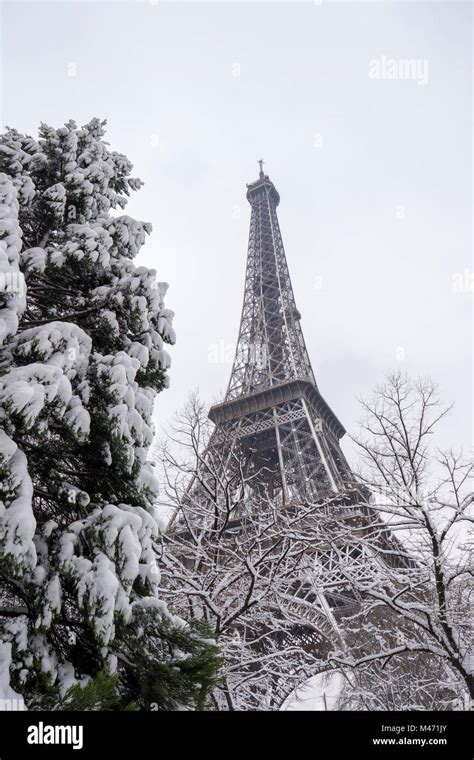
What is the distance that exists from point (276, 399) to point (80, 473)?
27.8m

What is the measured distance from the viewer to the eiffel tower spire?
82.5 ft

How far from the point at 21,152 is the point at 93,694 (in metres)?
6.57

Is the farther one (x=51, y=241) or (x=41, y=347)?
(x=51, y=241)

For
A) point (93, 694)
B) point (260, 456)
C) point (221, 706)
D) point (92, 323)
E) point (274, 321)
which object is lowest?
point (221, 706)

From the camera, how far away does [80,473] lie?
5113mm

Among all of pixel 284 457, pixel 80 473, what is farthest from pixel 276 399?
pixel 80 473

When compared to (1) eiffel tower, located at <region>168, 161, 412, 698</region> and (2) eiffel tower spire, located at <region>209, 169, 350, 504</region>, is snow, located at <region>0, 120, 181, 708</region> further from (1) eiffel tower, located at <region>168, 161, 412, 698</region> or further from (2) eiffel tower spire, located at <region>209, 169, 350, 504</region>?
(2) eiffel tower spire, located at <region>209, 169, 350, 504</region>

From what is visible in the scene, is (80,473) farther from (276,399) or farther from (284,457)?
(276,399)

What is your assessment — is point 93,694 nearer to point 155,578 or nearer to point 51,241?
point 155,578

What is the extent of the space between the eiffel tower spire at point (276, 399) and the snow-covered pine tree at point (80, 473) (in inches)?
414

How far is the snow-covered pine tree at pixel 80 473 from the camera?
3.85 meters

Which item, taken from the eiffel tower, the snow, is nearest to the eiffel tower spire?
the eiffel tower
